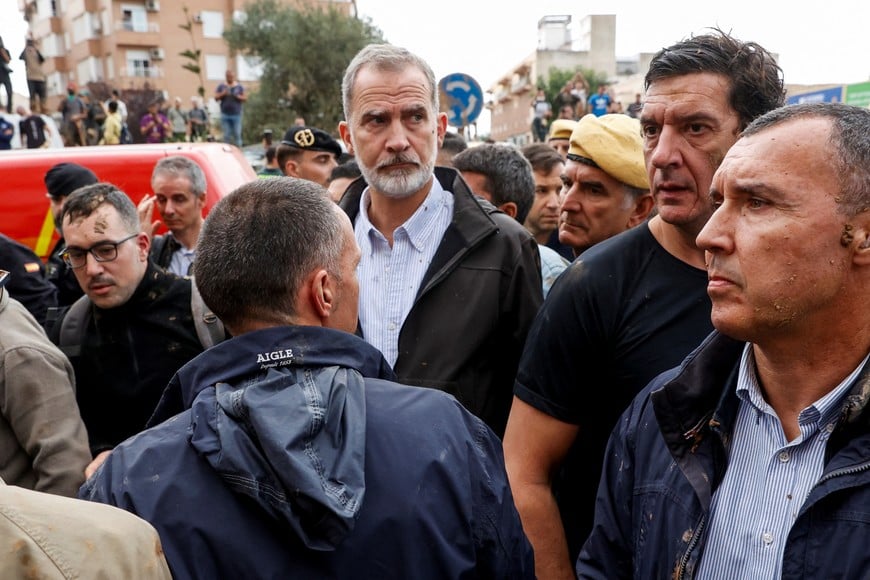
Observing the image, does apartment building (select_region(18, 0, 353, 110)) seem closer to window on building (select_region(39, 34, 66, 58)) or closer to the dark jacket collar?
window on building (select_region(39, 34, 66, 58))

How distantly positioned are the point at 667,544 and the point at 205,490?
957mm

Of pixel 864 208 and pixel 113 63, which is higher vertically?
pixel 113 63

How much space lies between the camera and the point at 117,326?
11.2ft

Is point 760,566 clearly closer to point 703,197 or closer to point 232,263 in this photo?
point 703,197

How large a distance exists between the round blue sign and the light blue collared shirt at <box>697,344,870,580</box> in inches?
277

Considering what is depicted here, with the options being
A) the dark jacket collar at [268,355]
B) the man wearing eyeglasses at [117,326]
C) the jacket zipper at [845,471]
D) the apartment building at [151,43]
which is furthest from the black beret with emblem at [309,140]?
the apartment building at [151,43]

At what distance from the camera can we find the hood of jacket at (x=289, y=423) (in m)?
1.50

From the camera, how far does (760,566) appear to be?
1562mm

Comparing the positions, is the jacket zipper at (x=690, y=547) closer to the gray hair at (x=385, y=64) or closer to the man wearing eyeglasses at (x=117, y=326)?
the gray hair at (x=385, y=64)

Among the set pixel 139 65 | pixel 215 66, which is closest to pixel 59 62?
pixel 139 65

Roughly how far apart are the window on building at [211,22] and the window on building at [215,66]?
1.74 m

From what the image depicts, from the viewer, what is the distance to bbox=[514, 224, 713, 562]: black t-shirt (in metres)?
2.18

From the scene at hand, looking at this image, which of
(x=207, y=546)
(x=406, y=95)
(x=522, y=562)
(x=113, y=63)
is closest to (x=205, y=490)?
(x=207, y=546)

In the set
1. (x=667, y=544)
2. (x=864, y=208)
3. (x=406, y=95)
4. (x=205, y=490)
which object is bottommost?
(x=667, y=544)
